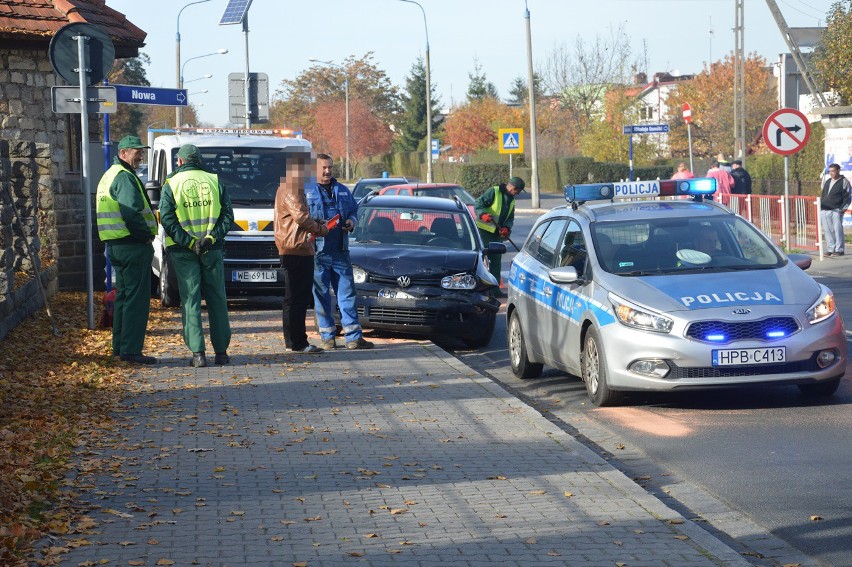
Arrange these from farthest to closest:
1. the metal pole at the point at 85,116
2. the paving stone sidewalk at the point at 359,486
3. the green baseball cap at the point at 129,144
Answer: the metal pole at the point at 85,116 < the green baseball cap at the point at 129,144 < the paving stone sidewalk at the point at 359,486

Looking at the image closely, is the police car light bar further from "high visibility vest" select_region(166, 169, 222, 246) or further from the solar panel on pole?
the solar panel on pole

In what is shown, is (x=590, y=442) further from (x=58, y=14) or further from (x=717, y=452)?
(x=58, y=14)

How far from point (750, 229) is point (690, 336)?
1956 mm

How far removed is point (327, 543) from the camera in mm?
5699

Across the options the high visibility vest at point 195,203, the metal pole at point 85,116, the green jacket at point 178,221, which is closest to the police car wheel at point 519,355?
the green jacket at point 178,221

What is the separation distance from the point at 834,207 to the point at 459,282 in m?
14.5

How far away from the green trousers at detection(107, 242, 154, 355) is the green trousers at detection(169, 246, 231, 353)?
39 cm

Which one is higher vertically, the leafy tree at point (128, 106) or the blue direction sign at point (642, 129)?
the leafy tree at point (128, 106)

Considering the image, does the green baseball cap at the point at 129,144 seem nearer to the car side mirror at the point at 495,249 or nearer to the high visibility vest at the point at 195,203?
the high visibility vest at the point at 195,203

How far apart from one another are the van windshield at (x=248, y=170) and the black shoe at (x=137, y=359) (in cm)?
593

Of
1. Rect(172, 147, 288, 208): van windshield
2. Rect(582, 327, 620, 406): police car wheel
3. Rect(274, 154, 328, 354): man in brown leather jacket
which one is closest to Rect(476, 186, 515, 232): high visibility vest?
Rect(172, 147, 288, 208): van windshield

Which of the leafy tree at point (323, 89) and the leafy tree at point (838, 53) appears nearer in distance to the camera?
the leafy tree at point (838, 53)

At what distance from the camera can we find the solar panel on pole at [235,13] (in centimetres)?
3447

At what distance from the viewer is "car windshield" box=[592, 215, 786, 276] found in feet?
33.6
